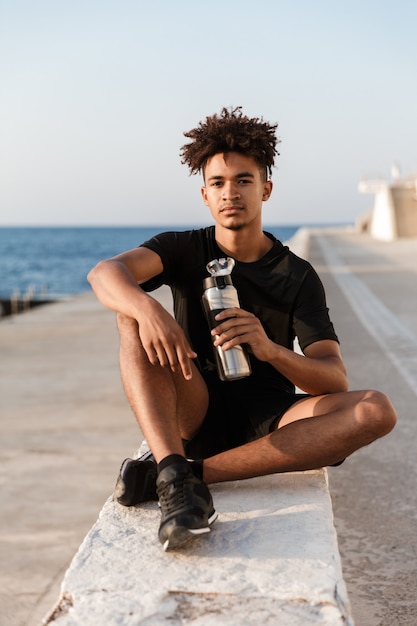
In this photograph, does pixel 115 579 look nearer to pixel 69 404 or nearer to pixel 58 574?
pixel 58 574

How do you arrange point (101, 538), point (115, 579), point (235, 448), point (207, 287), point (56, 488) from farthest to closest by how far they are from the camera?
point (56, 488)
point (235, 448)
point (207, 287)
point (101, 538)
point (115, 579)

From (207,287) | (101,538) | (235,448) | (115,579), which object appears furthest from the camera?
(235,448)

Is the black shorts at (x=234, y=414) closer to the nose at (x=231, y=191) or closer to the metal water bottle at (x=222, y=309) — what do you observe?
the metal water bottle at (x=222, y=309)

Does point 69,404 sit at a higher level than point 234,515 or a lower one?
lower

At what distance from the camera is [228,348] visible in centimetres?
320

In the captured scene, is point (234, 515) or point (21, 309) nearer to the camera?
point (234, 515)

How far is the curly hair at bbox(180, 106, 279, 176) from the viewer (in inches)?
151

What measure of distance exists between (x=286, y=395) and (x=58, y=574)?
1553mm

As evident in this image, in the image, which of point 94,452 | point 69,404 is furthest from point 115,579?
point 69,404

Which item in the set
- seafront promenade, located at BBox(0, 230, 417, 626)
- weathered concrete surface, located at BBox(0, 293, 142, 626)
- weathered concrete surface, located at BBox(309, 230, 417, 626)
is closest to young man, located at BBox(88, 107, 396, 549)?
weathered concrete surface, located at BBox(309, 230, 417, 626)

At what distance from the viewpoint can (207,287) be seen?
3.28 m

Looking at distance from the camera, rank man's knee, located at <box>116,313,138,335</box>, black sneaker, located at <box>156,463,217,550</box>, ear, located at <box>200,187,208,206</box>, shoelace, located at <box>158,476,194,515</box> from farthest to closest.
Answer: ear, located at <box>200,187,208,206</box>, man's knee, located at <box>116,313,138,335</box>, shoelace, located at <box>158,476,194,515</box>, black sneaker, located at <box>156,463,217,550</box>

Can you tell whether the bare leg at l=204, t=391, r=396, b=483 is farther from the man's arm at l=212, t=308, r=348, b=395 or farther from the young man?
the man's arm at l=212, t=308, r=348, b=395

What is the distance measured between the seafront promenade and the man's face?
5.46 ft
